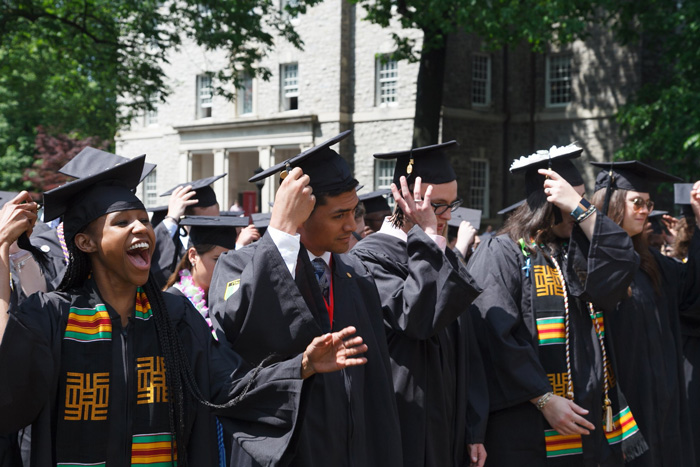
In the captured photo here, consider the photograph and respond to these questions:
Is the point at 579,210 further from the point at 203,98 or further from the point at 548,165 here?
the point at 203,98

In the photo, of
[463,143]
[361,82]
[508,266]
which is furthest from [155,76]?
[508,266]

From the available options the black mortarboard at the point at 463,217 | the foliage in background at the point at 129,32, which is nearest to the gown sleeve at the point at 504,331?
the black mortarboard at the point at 463,217

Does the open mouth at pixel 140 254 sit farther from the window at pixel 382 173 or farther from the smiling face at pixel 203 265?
the window at pixel 382 173

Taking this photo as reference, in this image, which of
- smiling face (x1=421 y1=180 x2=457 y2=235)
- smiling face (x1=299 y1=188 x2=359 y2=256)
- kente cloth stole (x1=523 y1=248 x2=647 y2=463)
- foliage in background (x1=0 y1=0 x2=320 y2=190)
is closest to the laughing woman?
smiling face (x1=299 y1=188 x2=359 y2=256)

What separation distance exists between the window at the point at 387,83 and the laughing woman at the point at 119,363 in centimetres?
2370

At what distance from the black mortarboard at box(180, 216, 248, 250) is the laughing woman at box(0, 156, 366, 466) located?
7.63ft

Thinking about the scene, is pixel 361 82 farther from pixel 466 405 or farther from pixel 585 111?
pixel 466 405

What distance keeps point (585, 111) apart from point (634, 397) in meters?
22.6

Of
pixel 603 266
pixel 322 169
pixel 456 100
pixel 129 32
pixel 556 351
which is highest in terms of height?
pixel 129 32

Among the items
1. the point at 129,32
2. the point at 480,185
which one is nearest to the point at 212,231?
the point at 129,32

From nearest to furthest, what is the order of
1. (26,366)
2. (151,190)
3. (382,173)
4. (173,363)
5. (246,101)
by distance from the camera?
1. (26,366)
2. (173,363)
3. (382,173)
4. (246,101)
5. (151,190)

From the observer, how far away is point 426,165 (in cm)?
454

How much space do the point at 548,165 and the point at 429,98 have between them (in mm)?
Result: 16761

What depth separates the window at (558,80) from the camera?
27.1 meters
